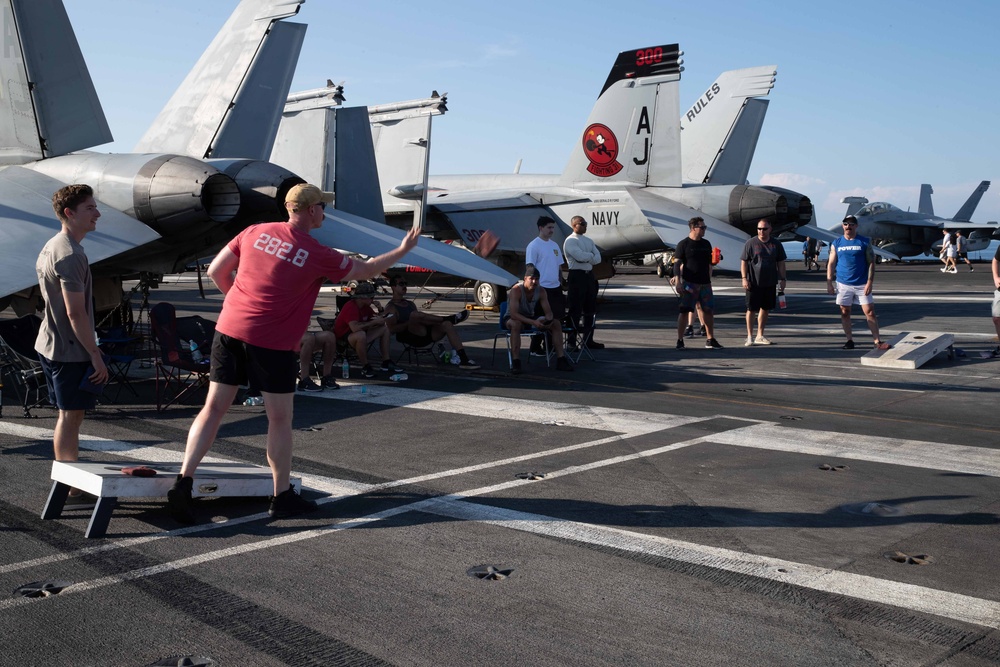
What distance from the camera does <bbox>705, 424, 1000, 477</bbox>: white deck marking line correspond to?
659 centimetres

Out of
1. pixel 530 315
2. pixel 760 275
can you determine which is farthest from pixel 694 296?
pixel 530 315

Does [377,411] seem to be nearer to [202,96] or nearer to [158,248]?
[158,248]

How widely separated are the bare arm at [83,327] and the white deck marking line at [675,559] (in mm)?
1586

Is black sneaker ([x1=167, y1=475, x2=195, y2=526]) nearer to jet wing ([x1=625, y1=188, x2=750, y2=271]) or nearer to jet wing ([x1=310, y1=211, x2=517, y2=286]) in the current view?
jet wing ([x1=310, y1=211, x2=517, y2=286])

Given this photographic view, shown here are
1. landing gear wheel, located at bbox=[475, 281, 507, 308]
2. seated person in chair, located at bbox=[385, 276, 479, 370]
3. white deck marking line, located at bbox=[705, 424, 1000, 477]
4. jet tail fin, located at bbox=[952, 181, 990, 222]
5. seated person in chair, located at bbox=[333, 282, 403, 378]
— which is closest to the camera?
white deck marking line, located at bbox=[705, 424, 1000, 477]

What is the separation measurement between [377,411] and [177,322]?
2608mm

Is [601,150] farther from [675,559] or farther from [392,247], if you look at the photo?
[675,559]

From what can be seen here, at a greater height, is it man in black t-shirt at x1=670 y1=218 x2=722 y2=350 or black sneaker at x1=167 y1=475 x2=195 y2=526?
man in black t-shirt at x1=670 y1=218 x2=722 y2=350

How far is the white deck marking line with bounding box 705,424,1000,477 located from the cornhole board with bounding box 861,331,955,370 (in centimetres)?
445

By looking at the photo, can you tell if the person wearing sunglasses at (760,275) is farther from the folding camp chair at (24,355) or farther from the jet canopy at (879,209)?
the jet canopy at (879,209)

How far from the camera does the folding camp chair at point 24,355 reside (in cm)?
850

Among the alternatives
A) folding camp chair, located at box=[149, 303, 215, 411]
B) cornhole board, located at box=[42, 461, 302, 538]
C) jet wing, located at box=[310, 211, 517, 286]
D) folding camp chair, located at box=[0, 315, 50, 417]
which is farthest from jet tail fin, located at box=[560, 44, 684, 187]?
cornhole board, located at box=[42, 461, 302, 538]

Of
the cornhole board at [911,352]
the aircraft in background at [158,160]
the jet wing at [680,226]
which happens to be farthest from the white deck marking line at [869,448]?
the jet wing at [680,226]

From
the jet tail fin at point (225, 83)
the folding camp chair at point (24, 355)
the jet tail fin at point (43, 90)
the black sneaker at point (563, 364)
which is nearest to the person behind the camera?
the folding camp chair at point (24, 355)
